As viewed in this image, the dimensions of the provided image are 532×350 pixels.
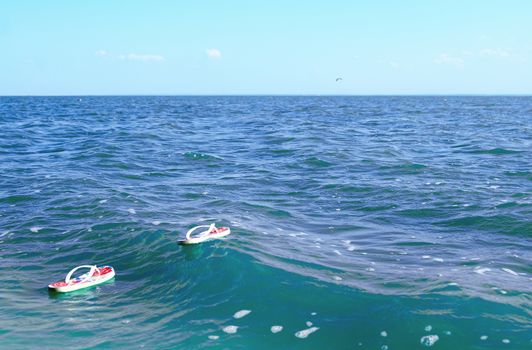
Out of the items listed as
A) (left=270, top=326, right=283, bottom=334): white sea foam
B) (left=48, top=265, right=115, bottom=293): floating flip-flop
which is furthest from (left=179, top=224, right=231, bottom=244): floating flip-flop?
(left=270, top=326, right=283, bottom=334): white sea foam

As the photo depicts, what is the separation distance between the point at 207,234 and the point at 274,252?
212cm

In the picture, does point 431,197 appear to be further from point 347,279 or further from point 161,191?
point 161,191

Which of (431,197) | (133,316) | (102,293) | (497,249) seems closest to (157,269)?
(102,293)

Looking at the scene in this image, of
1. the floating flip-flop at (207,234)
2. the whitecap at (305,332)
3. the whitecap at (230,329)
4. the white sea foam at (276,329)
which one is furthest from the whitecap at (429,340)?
the floating flip-flop at (207,234)

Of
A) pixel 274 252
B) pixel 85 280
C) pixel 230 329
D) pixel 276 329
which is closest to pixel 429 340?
pixel 276 329

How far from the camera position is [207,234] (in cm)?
1511

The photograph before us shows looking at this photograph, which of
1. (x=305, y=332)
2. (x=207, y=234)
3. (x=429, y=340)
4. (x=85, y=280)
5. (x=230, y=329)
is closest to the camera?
(x=429, y=340)

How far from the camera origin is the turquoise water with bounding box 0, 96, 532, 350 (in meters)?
9.95

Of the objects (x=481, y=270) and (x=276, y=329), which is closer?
(x=276, y=329)

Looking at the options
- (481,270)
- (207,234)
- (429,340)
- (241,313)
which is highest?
(207,234)

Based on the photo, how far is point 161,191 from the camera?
74.8 feet

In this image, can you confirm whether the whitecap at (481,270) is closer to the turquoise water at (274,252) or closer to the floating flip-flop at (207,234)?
the turquoise water at (274,252)

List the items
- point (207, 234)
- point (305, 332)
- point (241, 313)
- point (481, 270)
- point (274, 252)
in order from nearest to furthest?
1. point (305, 332)
2. point (241, 313)
3. point (481, 270)
4. point (274, 252)
5. point (207, 234)

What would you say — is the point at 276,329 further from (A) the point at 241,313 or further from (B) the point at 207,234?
(B) the point at 207,234
